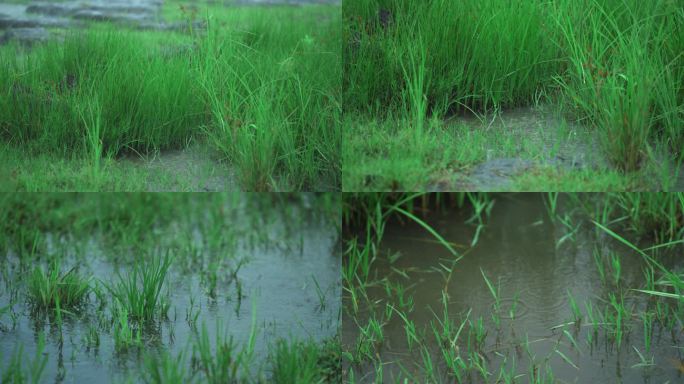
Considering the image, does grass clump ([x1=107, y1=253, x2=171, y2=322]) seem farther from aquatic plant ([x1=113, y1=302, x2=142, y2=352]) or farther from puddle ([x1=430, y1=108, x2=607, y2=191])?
puddle ([x1=430, y1=108, x2=607, y2=191])

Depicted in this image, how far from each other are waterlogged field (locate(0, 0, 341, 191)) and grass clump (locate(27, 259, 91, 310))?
293 mm

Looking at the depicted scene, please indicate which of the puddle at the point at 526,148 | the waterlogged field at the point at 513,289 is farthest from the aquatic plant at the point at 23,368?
the puddle at the point at 526,148

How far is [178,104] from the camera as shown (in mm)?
2846

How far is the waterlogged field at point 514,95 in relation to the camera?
268 cm

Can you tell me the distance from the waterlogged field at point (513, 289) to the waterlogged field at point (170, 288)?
135 millimetres

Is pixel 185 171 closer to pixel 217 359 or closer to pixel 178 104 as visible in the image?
pixel 178 104

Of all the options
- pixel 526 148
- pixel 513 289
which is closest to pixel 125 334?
pixel 513 289

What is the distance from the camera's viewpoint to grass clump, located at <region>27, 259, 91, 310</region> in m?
2.71

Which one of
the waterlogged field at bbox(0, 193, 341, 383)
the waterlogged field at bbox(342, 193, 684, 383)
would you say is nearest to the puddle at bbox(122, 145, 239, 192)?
the waterlogged field at bbox(0, 193, 341, 383)

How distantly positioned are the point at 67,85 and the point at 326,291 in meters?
1.08

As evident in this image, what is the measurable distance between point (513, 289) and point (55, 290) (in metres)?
1.44

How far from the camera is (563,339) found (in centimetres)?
253

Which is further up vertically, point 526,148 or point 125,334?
point 526,148

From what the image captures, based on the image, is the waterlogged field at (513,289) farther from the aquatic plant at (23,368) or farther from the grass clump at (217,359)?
the aquatic plant at (23,368)
